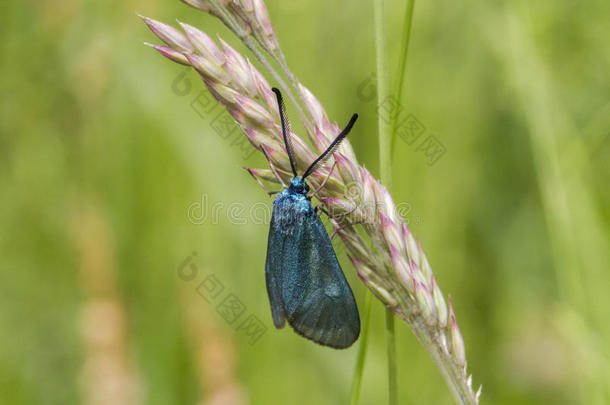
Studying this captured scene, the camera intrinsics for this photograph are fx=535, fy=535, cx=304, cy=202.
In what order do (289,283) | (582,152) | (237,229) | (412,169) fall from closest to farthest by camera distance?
(289,283) → (582,152) → (237,229) → (412,169)

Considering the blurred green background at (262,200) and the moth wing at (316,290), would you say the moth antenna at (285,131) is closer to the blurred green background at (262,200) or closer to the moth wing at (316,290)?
the moth wing at (316,290)

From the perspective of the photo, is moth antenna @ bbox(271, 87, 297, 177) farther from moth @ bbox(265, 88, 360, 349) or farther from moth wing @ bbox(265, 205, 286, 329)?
moth wing @ bbox(265, 205, 286, 329)

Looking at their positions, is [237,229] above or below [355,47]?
below

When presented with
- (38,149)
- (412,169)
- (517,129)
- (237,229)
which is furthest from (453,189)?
(38,149)

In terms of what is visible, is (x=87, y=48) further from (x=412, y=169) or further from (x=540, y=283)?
(x=540, y=283)

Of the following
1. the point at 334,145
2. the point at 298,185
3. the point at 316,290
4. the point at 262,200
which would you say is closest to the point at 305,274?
the point at 316,290

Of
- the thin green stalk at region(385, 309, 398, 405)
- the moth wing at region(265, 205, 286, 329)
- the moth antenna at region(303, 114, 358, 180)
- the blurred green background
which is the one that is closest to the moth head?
the moth wing at region(265, 205, 286, 329)
